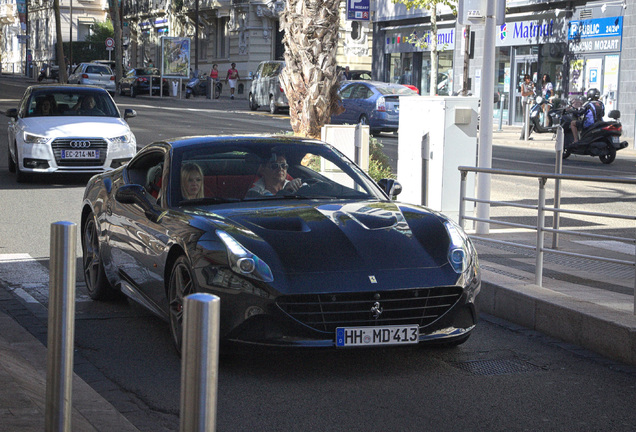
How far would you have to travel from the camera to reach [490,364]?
18.9ft

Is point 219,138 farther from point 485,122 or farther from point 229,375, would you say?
point 485,122

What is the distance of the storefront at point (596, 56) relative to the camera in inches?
1174

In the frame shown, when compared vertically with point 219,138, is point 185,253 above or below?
below

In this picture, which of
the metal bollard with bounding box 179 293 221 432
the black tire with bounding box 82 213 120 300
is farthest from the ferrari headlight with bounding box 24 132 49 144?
the metal bollard with bounding box 179 293 221 432

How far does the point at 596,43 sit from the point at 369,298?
27.6 meters

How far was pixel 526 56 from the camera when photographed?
3491 centimetres

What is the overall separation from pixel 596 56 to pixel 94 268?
26.1 meters

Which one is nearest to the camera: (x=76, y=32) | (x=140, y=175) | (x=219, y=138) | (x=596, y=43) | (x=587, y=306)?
(x=587, y=306)

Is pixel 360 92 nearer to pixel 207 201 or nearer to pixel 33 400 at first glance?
pixel 207 201

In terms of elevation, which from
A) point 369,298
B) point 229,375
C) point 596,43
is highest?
point 596,43

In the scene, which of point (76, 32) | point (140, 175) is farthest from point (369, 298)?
point (76, 32)

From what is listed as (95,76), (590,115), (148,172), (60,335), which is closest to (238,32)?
(95,76)

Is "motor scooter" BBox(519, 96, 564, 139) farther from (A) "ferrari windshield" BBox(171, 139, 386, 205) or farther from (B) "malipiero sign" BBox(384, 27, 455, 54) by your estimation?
(A) "ferrari windshield" BBox(171, 139, 386, 205)

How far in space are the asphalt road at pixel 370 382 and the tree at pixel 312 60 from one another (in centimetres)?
699
